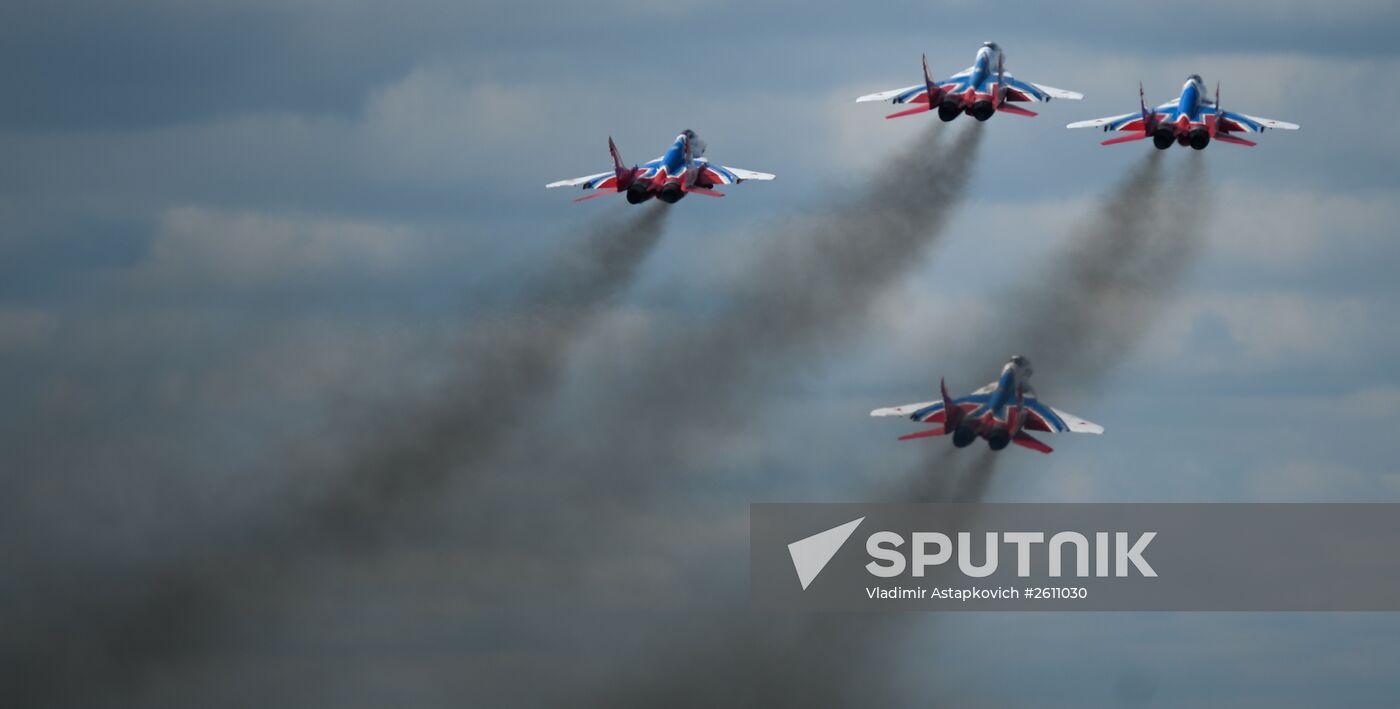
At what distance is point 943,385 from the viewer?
7859 inches

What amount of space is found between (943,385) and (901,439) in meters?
3.41

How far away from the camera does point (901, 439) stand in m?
200
